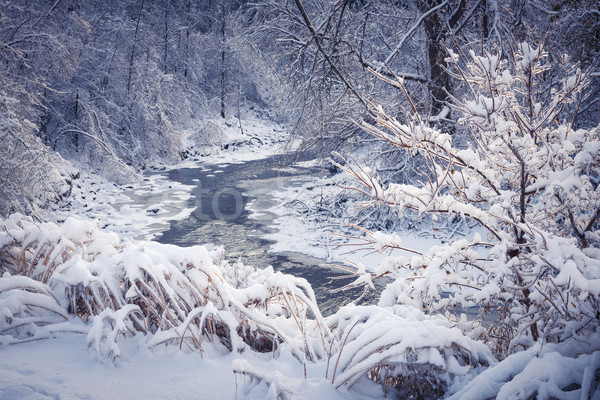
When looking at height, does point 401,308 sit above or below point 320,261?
above

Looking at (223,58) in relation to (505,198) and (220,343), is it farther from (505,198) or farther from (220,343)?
(505,198)

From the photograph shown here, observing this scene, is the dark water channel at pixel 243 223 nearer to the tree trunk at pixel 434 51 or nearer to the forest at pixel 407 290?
the forest at pixel 407 290

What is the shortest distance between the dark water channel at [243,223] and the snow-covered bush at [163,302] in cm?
113

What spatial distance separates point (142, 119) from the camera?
18094 millimetres

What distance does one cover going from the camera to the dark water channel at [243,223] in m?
8.05

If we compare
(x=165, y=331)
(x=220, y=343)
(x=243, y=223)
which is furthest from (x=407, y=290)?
(x=243, y=223)

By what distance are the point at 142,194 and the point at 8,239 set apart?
11201 millimetres

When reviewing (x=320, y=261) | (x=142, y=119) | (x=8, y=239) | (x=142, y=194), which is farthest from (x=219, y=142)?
(x=8, y=239)

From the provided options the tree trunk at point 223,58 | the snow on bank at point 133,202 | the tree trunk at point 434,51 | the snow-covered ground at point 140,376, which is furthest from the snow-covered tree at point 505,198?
the tree trunk at point 223,58

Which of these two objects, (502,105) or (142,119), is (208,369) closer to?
(502,105)

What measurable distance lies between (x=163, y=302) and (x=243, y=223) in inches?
332

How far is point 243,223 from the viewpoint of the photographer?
1123 centimetres

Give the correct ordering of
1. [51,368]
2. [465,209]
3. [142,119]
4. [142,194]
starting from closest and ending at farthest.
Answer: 1. [51,368]
2. [465,209]
3. [142,194]
4. [142,119]

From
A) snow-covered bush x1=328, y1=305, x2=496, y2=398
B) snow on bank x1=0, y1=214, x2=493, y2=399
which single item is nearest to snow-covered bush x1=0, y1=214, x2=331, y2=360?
snow on bank x1=0, y1=214, x2=493, y2=399
